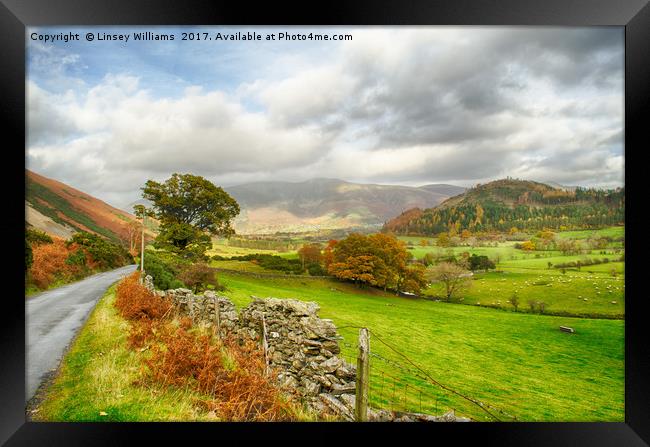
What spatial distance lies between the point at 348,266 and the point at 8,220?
15.8 feet

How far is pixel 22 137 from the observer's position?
Result: 11.6 feet

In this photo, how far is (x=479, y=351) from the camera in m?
5.87

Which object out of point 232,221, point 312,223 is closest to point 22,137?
point 232,221

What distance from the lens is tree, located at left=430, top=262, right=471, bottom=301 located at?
225 inches

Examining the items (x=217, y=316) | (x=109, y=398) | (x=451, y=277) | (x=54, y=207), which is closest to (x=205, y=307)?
(x=217, y=316)

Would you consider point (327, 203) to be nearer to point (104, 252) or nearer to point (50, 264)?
point (104, 252)

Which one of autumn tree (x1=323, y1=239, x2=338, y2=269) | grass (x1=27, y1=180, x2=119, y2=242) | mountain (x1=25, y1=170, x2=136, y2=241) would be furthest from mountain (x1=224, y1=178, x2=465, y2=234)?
grass (x1=27, y1=180, x2=119, y2=242)

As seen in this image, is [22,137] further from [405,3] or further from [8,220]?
[405,3]

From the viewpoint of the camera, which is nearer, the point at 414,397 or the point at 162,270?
the point at 414,397

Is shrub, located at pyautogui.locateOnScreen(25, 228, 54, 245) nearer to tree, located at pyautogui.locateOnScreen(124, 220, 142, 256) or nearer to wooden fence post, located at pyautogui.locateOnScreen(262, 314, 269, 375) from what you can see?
tree, located at pyautogui.locateOnScreen(124, 220, 142, 256)

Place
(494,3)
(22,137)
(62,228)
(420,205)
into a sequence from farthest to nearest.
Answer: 1. (420,205)
2. (62,228)
3. (22,137)
4. (494,3)

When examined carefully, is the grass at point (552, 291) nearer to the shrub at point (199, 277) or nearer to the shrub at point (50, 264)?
the shrub at point (199, 277)

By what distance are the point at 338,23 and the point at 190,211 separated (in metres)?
3.54

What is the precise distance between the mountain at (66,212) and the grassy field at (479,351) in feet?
6.85
